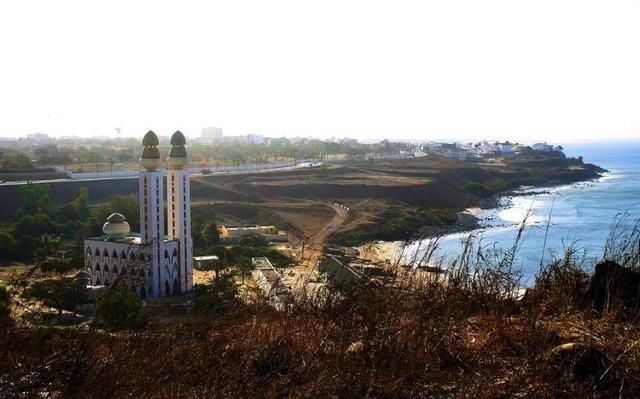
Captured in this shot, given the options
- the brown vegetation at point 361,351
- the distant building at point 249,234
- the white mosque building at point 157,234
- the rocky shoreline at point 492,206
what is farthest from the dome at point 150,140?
the brown vegetation at point 361,351

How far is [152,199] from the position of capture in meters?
16.6

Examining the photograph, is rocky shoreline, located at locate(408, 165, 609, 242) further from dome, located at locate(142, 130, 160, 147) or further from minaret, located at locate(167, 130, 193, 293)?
dome, located at locate(142, 130, 160, 147)

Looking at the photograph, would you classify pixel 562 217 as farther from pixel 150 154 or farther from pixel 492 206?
pixel 150 154

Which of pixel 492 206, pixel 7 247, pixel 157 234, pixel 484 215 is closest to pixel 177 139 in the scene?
pixel 157 234

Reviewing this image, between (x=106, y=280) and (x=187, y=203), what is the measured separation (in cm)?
293

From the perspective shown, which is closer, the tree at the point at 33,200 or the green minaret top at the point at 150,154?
the green minaret top at the point at 150,154

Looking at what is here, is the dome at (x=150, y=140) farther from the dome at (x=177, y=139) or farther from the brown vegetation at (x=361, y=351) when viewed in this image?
the brown vegetation at (x=361, y=351)

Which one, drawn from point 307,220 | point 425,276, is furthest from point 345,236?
point 425,276

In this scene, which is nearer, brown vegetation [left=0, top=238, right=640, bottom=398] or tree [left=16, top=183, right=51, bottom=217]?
brown vegetation [left=0, top=238, right=640, bottom=398]

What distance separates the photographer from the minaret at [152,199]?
52.7ft

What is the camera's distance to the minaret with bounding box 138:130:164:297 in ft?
52.7

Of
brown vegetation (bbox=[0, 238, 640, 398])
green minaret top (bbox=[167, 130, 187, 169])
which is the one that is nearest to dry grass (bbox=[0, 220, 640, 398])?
brown vegetation (bbox=[0, 238, 640, 398])

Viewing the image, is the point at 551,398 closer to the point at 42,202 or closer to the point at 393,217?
the point at 42,202

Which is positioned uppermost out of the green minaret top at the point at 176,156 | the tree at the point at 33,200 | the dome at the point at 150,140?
the dome at the point at 150,140
